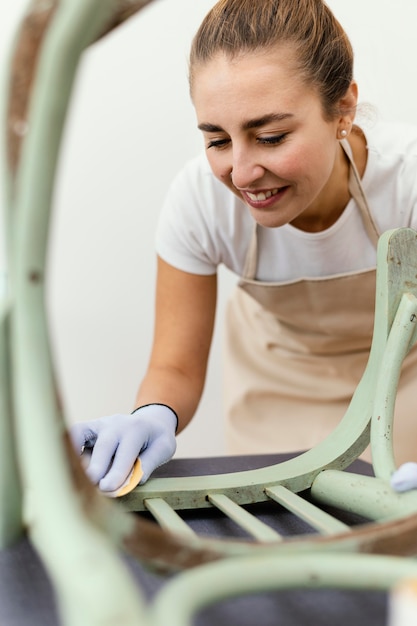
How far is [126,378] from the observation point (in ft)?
6.27

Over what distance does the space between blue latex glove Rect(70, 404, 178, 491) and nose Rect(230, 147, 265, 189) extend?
298 mm

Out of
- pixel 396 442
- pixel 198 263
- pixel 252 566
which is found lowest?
pixel 396 442

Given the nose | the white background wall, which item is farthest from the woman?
the white background wall

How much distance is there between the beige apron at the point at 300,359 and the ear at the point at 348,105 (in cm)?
7

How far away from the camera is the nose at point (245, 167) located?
2.92 feet

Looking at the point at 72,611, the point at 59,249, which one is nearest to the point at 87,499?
the point at 72,611

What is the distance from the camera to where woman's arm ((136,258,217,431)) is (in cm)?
109

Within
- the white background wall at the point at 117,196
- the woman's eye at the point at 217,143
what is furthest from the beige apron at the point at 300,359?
the white background wall at the point at 117,196

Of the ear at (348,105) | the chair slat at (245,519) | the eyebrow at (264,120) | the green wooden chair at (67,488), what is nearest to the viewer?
the green wooden chair at (67,488)

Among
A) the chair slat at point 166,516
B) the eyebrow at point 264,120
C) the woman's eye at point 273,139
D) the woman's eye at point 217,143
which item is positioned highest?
the eyebrow at point 264,120

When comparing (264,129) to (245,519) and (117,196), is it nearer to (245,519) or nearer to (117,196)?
(245,519)

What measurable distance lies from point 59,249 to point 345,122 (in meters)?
0.98

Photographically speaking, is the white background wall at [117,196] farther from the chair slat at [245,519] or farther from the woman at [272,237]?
the chair slat at [245,519]

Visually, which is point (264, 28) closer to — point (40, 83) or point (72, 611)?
point (40, 83)
